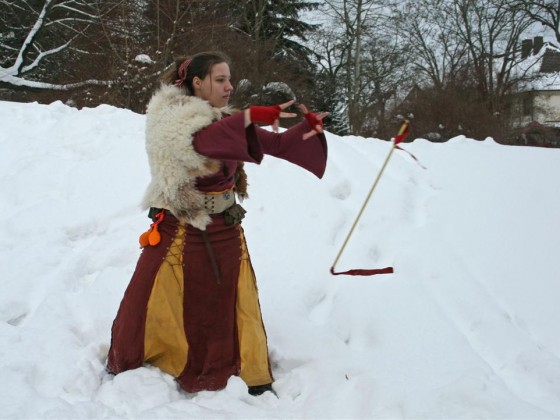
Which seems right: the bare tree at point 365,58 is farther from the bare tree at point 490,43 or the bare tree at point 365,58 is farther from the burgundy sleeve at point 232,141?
the burgundy sleeve at point 232,141

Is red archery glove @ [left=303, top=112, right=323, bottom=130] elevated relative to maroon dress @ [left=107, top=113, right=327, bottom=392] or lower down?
elevated

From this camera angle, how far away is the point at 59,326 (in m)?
2.78

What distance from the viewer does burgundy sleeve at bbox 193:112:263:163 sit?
198 cm

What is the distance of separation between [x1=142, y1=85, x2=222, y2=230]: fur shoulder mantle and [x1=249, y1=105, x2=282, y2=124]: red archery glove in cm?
26

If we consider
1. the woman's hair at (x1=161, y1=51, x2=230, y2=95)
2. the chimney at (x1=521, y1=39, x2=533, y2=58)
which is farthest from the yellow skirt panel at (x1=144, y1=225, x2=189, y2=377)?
the chimney at (x1=521, y1=39, x2=533, y2=58)

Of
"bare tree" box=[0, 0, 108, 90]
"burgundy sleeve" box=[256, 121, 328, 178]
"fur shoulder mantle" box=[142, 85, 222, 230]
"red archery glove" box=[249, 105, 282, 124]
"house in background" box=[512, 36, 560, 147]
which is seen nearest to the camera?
"red archery glove" box=[249, 105, 282, 124]

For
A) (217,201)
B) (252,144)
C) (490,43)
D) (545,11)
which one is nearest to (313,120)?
(252,144)

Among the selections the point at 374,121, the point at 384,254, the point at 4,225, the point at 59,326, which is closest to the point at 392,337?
the point at 384,254

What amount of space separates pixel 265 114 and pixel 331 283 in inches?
69.6

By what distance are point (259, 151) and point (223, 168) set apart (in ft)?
1.21

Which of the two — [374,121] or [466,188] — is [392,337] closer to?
[466,188]

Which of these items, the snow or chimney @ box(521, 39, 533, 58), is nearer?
the snow

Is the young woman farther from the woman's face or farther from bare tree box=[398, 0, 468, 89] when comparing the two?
bare tree box=[398, 0, 468, 89]

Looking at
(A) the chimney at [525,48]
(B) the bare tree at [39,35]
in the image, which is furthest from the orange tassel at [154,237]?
(A) the chimney at [525,48]
